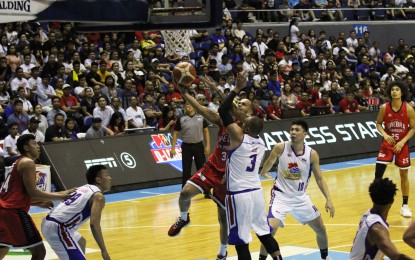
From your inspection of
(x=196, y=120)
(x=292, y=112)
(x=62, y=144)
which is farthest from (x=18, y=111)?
(x=292, y=112)

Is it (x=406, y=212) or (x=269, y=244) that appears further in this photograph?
(x=406, y=212)

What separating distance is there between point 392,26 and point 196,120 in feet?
61.0

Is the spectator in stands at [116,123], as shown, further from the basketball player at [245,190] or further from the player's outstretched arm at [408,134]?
the basketball player at [245,190]

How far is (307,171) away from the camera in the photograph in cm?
1048

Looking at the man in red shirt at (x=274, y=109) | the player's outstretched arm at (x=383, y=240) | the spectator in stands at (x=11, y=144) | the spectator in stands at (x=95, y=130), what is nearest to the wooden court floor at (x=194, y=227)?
the spectator in stands at (x=11, y=144)

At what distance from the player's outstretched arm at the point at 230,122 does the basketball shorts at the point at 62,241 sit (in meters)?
1.99

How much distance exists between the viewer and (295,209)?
10.3 m

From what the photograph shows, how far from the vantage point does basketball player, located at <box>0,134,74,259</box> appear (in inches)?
357

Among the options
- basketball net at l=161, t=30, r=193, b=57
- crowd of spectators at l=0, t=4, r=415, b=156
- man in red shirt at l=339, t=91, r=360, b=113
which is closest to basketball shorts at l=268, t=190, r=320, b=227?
crowd of spectators at l=0, t=4, r=415, b=156

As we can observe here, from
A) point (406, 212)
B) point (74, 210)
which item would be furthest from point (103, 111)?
Result: point (74, 210)

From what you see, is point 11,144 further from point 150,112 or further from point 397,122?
point 397,122

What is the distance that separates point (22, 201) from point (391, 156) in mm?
6981

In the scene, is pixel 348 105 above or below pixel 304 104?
below

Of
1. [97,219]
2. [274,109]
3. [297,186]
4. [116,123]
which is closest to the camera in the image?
[97,219]
